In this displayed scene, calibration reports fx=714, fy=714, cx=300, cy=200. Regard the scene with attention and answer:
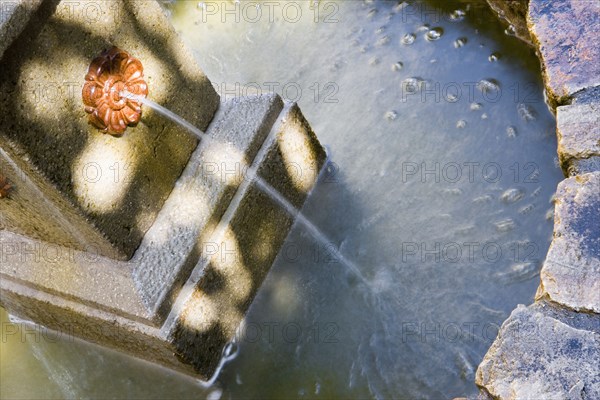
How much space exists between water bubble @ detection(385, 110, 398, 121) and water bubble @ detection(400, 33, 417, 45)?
0.41 metres

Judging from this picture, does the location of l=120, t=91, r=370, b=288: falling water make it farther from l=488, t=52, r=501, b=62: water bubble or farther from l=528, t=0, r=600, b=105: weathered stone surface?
l=488, t=52, r=501, b=62: water bubble

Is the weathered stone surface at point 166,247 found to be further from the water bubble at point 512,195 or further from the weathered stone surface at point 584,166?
the weathered stone surface at point 584,166

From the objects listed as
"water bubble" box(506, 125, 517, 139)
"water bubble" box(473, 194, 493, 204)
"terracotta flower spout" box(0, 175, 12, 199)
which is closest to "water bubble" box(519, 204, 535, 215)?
"water bubble" box(473, 194, 493, 204)

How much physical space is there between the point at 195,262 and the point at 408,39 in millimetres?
1537

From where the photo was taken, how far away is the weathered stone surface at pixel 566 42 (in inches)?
86.0

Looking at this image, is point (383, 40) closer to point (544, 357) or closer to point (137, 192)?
point (137, 192)

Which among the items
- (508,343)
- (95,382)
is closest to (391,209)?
(508,343)

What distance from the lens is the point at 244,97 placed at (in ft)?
8.70

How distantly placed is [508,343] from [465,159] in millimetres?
1146

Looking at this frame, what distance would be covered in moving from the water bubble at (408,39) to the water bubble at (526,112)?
62cm

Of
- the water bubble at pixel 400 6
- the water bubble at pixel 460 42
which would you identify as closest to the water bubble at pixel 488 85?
the water bubble at pixel 460 42

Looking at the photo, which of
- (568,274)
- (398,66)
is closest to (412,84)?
(398,66)

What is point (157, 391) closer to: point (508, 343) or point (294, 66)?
point (508, 343)

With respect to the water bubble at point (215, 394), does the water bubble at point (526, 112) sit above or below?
above
